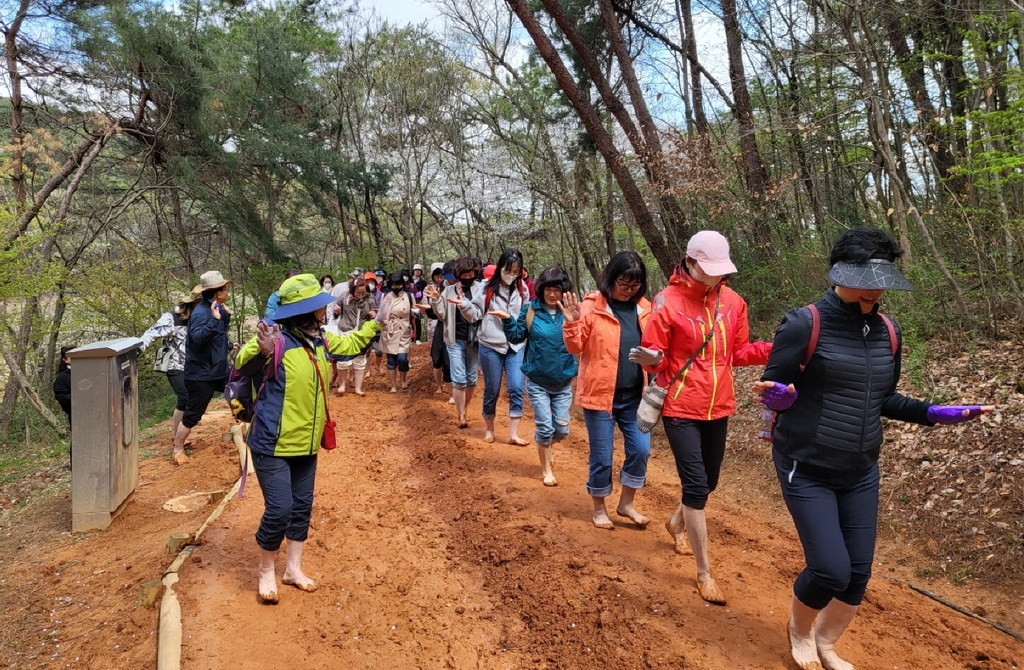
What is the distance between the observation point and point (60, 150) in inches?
556

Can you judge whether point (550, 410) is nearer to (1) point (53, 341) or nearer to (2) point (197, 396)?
(2) point (197, 396)

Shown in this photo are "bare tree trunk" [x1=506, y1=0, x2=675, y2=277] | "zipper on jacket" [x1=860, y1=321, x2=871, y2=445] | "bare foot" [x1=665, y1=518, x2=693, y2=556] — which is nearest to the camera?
"zipper on jacket" [x1=860, y1=321, x2=871, y2=445]

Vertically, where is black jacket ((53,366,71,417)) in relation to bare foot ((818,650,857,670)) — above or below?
above

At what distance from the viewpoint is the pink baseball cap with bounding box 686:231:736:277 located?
12.0ft

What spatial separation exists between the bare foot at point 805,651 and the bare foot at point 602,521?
1831 mm

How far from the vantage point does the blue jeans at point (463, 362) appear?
8.02 meters

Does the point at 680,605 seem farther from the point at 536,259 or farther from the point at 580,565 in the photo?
the point at 536,259

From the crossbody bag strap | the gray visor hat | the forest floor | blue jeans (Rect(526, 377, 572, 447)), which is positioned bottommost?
A: the forest floor

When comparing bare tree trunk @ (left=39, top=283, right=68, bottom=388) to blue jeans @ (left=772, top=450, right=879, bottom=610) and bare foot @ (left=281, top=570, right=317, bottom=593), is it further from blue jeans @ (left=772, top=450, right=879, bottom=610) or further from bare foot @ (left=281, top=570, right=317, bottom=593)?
blue jeans @ (left=772, top=450, right=879, bottom=610)

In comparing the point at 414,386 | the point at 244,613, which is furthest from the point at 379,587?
the point at 414,386

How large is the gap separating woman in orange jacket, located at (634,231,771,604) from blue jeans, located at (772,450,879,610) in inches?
31.5

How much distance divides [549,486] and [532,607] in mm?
2002

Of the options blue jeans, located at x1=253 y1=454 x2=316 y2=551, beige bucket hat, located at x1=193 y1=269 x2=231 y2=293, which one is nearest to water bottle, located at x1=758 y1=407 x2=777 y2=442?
blue jeans, located at x1=253 y1=454 x2=316 y2=551

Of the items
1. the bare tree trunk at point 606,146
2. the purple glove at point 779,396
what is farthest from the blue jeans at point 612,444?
the bare tree trunk at point 606,146
